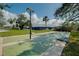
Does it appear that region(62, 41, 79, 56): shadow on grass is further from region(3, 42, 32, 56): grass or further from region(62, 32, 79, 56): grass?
region(3, 42, 32, 56): grass

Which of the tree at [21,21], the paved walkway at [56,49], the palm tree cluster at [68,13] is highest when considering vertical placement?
the palm tree cluster at [68,13]

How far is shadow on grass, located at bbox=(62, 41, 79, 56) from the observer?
161cm

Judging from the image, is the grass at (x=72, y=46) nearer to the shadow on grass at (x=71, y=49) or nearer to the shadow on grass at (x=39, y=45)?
the shadow on grass at (x=71, y=49)

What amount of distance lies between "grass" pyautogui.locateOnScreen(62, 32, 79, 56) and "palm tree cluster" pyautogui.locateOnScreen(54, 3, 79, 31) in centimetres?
12

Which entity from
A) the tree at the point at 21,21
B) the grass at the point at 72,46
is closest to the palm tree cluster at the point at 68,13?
the grass at the point at 72,46

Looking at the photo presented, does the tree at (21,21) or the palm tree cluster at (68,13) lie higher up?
the palm tree cluster at (68,13)

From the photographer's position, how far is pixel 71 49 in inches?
64.1

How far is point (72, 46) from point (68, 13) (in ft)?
0.93

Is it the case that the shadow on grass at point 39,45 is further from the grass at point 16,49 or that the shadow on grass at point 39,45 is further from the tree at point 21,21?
the tree at point 21,21

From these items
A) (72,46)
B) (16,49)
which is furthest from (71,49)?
(16,49)

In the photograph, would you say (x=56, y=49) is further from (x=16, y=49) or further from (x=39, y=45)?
(x=16, y=49)

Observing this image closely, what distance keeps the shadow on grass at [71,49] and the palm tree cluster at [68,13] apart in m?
0.18

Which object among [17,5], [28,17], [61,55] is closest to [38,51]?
[61,55]

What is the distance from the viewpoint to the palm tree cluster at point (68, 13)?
1635 millimetres
